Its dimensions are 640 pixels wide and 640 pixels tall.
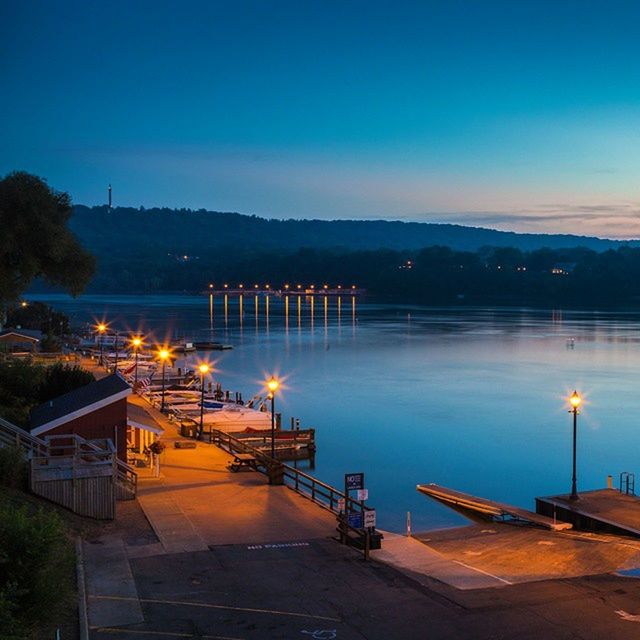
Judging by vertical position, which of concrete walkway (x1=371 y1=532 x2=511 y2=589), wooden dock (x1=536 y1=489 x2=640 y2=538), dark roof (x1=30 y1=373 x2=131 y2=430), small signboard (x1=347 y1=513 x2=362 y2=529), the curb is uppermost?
dark roof (x1=30 y1=373 x2=131 y2=430)

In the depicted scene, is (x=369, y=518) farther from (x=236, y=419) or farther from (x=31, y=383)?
(x=236, y=419)

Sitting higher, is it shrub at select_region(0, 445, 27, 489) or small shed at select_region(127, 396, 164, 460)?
shrub at select_region(0, 445, 27, 489)

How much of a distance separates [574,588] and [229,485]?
35.8 ft

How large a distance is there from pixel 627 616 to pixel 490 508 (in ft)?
43.2

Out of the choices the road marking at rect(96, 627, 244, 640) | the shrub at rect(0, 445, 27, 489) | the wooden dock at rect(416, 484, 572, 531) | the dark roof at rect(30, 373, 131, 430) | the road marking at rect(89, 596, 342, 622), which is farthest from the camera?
the wooden dock at rect(416, 484, 572, 531)

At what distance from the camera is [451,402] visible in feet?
197

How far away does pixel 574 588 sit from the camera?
15.2m

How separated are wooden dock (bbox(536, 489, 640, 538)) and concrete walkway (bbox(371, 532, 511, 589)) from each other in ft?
23.3

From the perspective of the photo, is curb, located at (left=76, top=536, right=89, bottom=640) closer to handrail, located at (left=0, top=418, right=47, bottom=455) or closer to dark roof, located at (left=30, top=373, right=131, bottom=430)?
handrail, located at (left=0, top=418, right=47, bottom=455)

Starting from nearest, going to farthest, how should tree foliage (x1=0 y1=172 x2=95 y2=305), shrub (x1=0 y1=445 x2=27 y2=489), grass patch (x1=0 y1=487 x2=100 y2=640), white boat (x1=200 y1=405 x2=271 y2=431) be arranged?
grass patch (x1=0 y1=487 x2=100 y2=640) < shrub (x1=0 y1=445 x2=27 y2=489) < tree foliage (x1=0 y1=172 x2=95 y2=305) < white boat (x1=200 y1=405 x2=271 y2=431)

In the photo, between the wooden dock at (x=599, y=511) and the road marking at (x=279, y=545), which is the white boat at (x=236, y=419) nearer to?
the wooden dock at (x=599, y=511)

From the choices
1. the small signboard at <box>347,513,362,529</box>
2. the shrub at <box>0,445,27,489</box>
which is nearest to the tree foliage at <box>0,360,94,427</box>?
the shrub at <box>0,445,27,489</box>

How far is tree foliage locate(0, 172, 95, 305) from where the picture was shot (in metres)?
24.5

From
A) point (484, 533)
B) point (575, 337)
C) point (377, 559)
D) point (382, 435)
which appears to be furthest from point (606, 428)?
point (575, 337)
